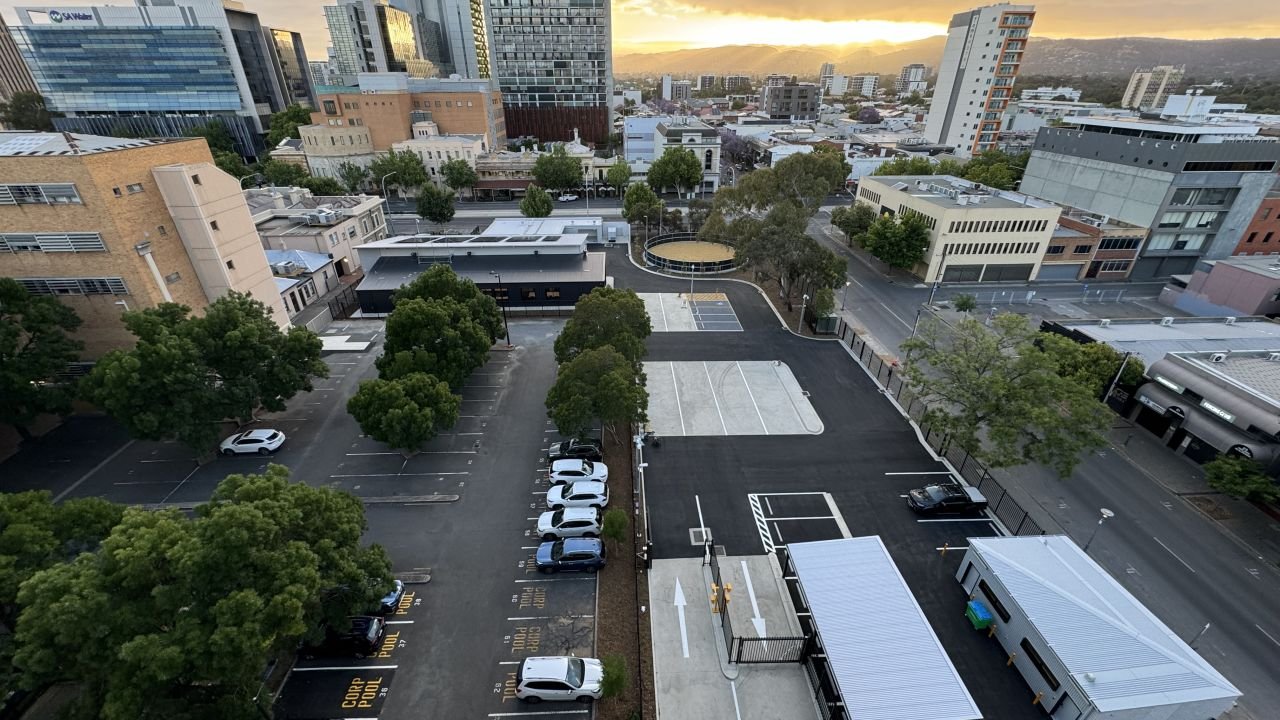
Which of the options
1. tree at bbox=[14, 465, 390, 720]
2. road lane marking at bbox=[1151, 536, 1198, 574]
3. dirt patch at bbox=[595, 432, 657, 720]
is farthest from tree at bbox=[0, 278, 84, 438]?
road lane marking at bbox=[1151, 536, 1198, 574]

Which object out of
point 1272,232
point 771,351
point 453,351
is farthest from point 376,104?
point 1272,232

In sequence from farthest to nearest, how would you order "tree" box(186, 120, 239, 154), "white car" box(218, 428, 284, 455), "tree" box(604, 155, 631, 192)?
"tree" box(186, 120, 239, 154), "tree" box(604, 155, 631, 192), "white car" box(218, 428, 284, 455)

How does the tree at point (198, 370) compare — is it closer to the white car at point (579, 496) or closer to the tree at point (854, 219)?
the white car at point (579, 496)

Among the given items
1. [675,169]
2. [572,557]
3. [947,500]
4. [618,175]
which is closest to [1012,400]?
[947,500]

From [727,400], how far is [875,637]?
67.3 ft

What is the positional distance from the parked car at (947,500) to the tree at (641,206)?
55214mm

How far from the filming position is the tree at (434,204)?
2958 inches

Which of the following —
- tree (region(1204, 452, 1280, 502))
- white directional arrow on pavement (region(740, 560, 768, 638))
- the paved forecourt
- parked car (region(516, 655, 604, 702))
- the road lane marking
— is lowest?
white directional arrow on pavement (region(740, 560, 768, 638))

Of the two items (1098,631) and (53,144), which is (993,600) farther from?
(53,144)

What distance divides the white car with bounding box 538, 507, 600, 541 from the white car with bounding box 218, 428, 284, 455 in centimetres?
2001

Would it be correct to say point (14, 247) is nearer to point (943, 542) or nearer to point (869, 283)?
point (943, 542)

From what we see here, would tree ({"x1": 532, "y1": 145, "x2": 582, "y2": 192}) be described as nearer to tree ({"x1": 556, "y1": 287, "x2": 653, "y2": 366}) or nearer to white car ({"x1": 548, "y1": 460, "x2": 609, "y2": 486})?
tree ({"x1": 556, "y1": 287, "x2": 653, "y2": 366})

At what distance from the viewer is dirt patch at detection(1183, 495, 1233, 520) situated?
27744mm

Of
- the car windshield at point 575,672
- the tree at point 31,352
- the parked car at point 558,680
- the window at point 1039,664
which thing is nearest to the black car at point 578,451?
the car windshield at point 575,672
